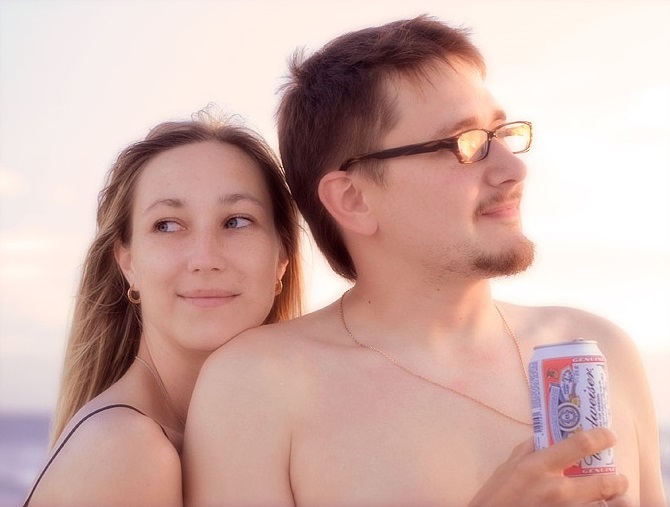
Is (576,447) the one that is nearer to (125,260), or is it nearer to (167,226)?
(167,226)

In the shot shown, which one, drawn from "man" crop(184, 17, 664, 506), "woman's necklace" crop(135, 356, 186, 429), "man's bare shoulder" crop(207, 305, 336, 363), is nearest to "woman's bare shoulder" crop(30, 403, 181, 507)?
"man" crop(184, 17, 664, 506)

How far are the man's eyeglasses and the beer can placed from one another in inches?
37.7

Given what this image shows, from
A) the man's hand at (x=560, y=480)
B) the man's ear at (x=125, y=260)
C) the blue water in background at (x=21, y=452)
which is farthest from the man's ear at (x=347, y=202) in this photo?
the blue water in background at (x=21, y=452)

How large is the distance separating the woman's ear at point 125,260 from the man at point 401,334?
30.8 inches

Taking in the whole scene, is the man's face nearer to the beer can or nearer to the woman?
the woman

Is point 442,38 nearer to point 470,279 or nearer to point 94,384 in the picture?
point 470,279

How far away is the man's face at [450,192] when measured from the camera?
3184 mm

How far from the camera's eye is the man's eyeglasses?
322 centimetres

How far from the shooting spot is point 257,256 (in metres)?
3.48

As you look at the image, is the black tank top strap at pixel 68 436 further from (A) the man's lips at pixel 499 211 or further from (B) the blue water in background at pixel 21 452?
(B) the blue water in background at pixel 21 452

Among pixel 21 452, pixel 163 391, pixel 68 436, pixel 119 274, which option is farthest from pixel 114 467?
pixel 21 452

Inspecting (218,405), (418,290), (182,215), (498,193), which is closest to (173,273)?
(182,215)

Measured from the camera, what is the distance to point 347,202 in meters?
3.49

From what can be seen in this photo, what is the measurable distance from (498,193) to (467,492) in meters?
1.07
